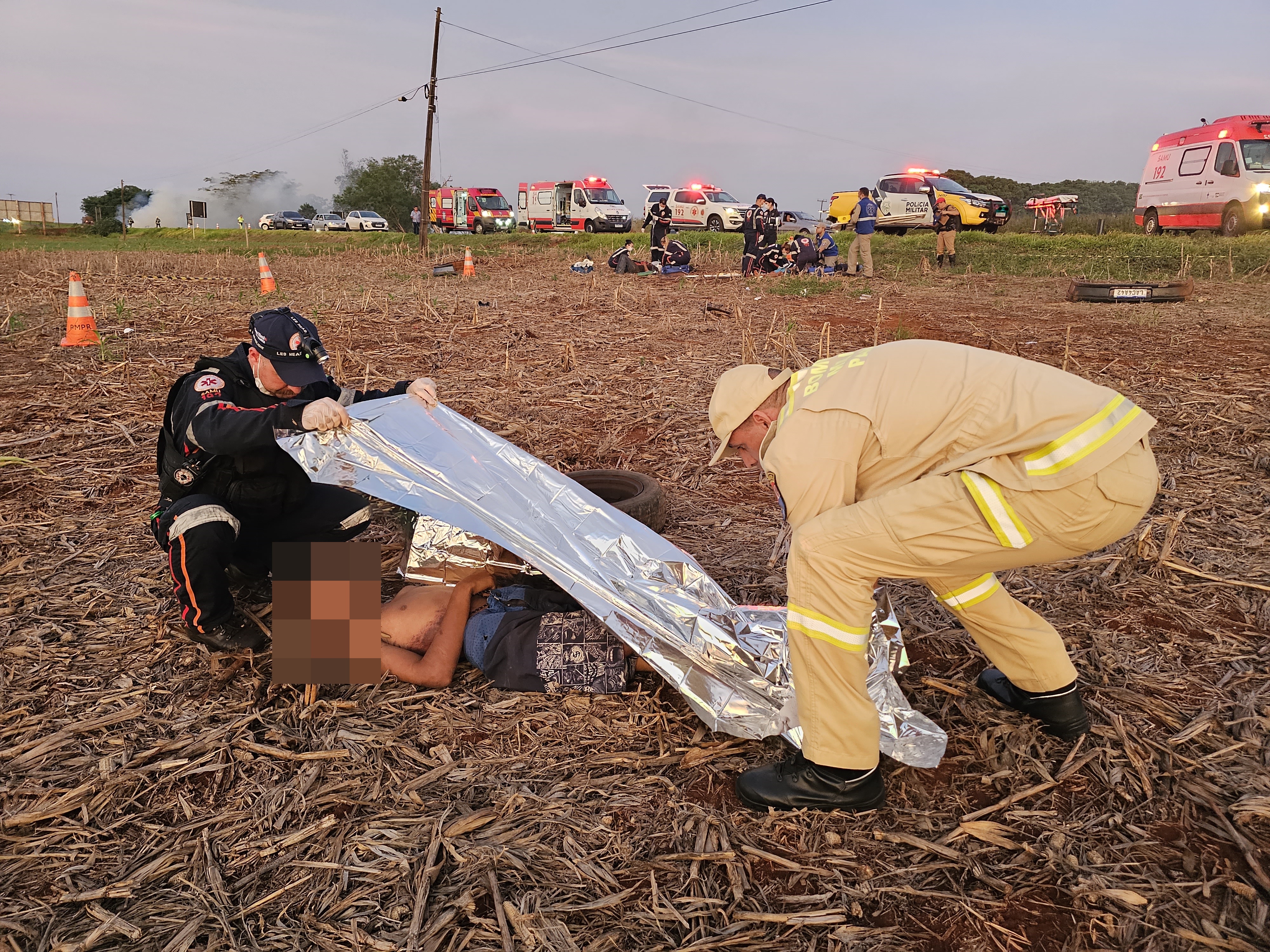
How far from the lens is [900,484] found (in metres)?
2.40

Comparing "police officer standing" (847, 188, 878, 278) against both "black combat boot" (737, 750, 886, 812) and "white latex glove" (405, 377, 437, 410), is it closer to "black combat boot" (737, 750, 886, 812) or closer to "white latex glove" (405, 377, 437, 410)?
"white latex glove" (405, 377, 437, 410)

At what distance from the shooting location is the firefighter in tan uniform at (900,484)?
219 cm

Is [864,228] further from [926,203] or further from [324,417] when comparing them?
[324,417]

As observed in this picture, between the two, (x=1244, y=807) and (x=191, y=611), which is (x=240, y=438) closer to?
(x=191, y=611)

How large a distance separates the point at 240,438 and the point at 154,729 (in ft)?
3.58

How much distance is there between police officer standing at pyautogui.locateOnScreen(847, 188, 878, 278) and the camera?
1617 cm

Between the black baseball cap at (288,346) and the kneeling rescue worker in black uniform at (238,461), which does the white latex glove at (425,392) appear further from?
the black baseball cap at (288,346)

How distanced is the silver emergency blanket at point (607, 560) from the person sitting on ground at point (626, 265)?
14.6 meters

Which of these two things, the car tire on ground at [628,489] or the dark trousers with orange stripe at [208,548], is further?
the car tire on ground at [628,489]

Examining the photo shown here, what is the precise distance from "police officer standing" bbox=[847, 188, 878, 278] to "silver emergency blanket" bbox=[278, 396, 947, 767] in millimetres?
14744

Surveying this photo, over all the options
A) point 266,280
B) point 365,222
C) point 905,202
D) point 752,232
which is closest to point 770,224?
point 752,232

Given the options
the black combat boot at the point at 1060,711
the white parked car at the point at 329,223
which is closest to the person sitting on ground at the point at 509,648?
the black combat boot at the point at 1060,711

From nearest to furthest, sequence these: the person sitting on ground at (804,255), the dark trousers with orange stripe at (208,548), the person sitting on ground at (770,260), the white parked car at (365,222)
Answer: the dark trousers with orange stripe at (208,548) → the person sitting on ground at (804,255) → the person sitting on ground at (770,260) → the white parked car at (365,222)

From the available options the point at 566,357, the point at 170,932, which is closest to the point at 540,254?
the point at 566,357
